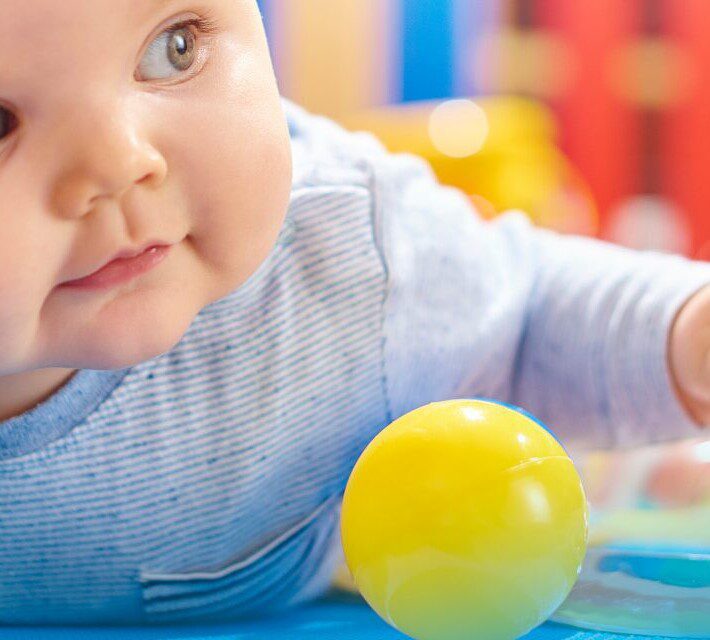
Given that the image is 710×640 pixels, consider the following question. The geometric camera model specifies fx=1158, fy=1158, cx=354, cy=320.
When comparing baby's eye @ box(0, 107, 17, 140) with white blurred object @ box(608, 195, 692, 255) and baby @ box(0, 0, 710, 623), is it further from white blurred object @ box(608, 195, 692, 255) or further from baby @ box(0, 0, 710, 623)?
white blurred object @ box(608, 195, 692, 255)

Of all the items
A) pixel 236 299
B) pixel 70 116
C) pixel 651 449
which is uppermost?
pixel 70 116

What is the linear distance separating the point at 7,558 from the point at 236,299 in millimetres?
154

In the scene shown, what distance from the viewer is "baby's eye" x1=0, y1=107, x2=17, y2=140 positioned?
13.5 inches

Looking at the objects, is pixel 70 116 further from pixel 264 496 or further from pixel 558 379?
pixel 558 379

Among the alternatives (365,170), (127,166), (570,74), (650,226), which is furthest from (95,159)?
(570,74)

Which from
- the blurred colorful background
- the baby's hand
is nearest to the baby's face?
the baby's hand

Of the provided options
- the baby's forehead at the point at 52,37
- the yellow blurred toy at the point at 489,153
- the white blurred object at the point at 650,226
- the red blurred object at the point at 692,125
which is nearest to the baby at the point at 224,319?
the baby's forehead at the point at 52,37

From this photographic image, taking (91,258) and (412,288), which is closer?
(91,258)

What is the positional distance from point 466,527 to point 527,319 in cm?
32

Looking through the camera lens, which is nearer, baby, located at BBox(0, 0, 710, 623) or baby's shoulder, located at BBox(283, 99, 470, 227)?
baby, located at BBox(0, 0, 710, 623)

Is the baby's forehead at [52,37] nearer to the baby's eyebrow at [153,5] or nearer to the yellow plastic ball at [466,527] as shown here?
the baby's eyebrow at [153,5]

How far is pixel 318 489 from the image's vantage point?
1.86 ft

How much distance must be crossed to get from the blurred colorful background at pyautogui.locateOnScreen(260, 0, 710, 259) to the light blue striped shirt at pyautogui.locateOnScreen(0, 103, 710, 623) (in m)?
1.12

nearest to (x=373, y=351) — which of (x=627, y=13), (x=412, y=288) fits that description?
(x=412, y=288)
